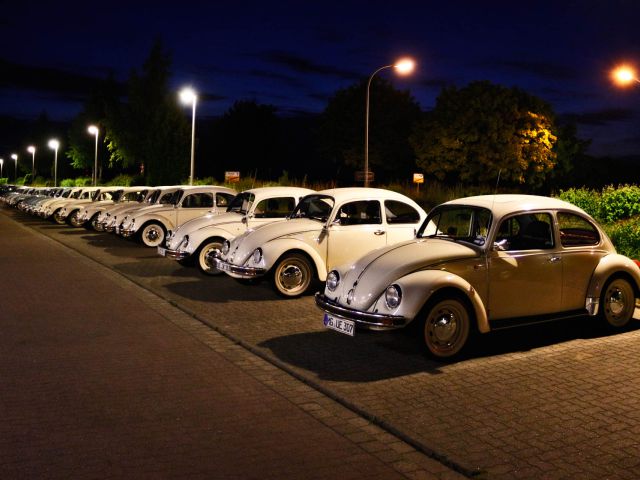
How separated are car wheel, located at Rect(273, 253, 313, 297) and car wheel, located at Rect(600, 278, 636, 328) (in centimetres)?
451

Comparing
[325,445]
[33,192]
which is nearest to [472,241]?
[325,445]

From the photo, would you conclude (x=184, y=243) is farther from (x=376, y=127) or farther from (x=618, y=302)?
(x=376, y=127)

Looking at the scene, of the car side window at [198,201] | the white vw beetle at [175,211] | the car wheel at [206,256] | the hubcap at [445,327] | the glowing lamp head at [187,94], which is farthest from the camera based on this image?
the glowing lamp head at [187,94]

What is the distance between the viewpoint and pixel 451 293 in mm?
7422

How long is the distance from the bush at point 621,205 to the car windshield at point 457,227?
36.5 ft

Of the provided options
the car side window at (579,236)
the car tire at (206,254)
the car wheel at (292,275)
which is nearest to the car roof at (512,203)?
the car side window at (579,236)

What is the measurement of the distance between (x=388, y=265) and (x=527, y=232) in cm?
191

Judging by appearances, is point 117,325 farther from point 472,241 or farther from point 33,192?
point 33,192

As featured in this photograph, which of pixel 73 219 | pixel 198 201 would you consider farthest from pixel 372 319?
pixel 73 219

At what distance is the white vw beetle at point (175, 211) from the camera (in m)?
17.5

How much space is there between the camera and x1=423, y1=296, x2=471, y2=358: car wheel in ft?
24.1

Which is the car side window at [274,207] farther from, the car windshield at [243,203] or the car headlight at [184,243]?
the car headlight at [184,243]

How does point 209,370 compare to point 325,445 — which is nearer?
point 325,445

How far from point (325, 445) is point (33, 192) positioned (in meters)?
45.5
